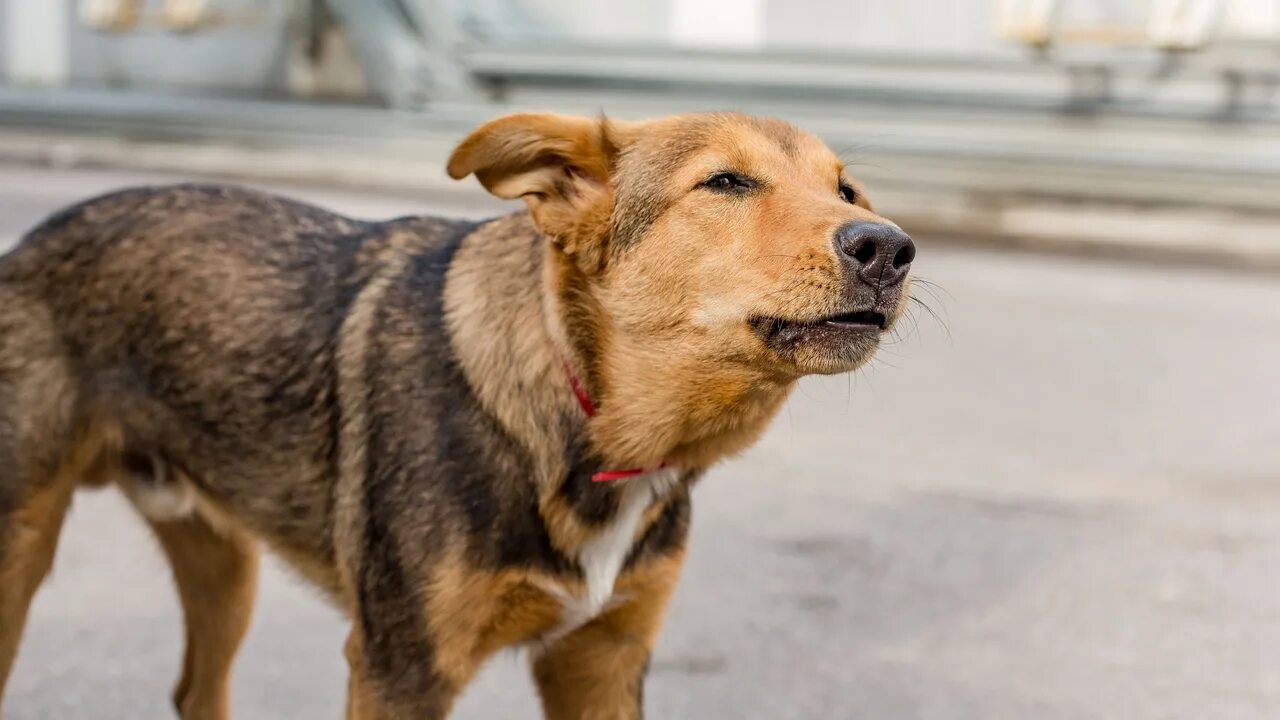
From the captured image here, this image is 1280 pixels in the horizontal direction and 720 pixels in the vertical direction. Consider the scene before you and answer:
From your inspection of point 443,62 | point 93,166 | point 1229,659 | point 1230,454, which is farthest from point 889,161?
point 1229,659

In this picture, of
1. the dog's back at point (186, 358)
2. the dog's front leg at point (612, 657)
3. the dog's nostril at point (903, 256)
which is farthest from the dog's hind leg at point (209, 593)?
the dog's nostril at point (903, 256)

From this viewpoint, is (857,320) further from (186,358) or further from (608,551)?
(186,358)

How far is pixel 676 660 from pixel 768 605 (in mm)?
584

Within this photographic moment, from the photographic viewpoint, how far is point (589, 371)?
329cm

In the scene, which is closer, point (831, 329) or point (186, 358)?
point (831, 329)

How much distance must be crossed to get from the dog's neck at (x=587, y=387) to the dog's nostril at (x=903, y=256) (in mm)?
363

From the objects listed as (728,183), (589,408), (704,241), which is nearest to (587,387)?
(589,408)

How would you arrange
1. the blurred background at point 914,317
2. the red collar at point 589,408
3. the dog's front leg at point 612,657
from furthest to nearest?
the blurred background at point 914,317 < the dog's front leg at point 612,657 < the red collar at point 589,408

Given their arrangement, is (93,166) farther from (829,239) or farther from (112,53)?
(829,239)

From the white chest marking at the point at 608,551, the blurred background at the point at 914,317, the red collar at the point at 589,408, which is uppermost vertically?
the red collar at the point at 589,408

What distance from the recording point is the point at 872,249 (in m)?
2.95

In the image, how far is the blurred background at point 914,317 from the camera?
4.74 meters

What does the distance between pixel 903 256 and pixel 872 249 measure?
0.23 ft

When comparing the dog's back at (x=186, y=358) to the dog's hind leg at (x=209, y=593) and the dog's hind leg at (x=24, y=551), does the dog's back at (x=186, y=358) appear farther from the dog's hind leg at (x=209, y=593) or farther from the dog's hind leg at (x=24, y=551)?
the dog's hind leg at (x=209, y=593)
